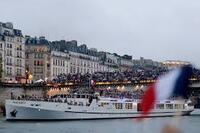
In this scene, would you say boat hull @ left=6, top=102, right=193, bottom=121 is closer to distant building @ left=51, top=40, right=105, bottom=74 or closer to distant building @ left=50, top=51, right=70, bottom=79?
distant building @ left=50, top=51, right=70, bottom=79

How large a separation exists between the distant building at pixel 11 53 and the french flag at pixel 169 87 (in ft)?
415

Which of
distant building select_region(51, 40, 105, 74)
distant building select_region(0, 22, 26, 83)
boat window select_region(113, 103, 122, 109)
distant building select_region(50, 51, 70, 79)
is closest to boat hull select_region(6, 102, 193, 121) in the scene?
boat window select_region(113, 103, 122, 109)

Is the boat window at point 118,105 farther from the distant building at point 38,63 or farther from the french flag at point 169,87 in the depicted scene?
the french flag at point 169,87

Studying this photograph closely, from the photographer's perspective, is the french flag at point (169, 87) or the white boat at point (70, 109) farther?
the white boat at point (70, 109)

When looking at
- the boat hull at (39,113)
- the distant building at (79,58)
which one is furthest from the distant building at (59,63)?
the boat hull at (39,113)

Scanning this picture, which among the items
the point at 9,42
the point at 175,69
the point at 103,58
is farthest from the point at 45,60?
the point at 175,69

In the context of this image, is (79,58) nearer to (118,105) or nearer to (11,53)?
(11,53)

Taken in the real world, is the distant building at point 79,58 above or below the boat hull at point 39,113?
above

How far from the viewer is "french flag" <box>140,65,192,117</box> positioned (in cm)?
597

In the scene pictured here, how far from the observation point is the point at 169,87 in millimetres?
6082

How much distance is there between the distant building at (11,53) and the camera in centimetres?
13488

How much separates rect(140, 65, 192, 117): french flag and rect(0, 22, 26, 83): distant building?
126 meters

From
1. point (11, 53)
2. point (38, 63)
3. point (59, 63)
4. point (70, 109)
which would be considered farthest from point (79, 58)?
point (70, 109)

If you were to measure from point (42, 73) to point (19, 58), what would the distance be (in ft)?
37.9
